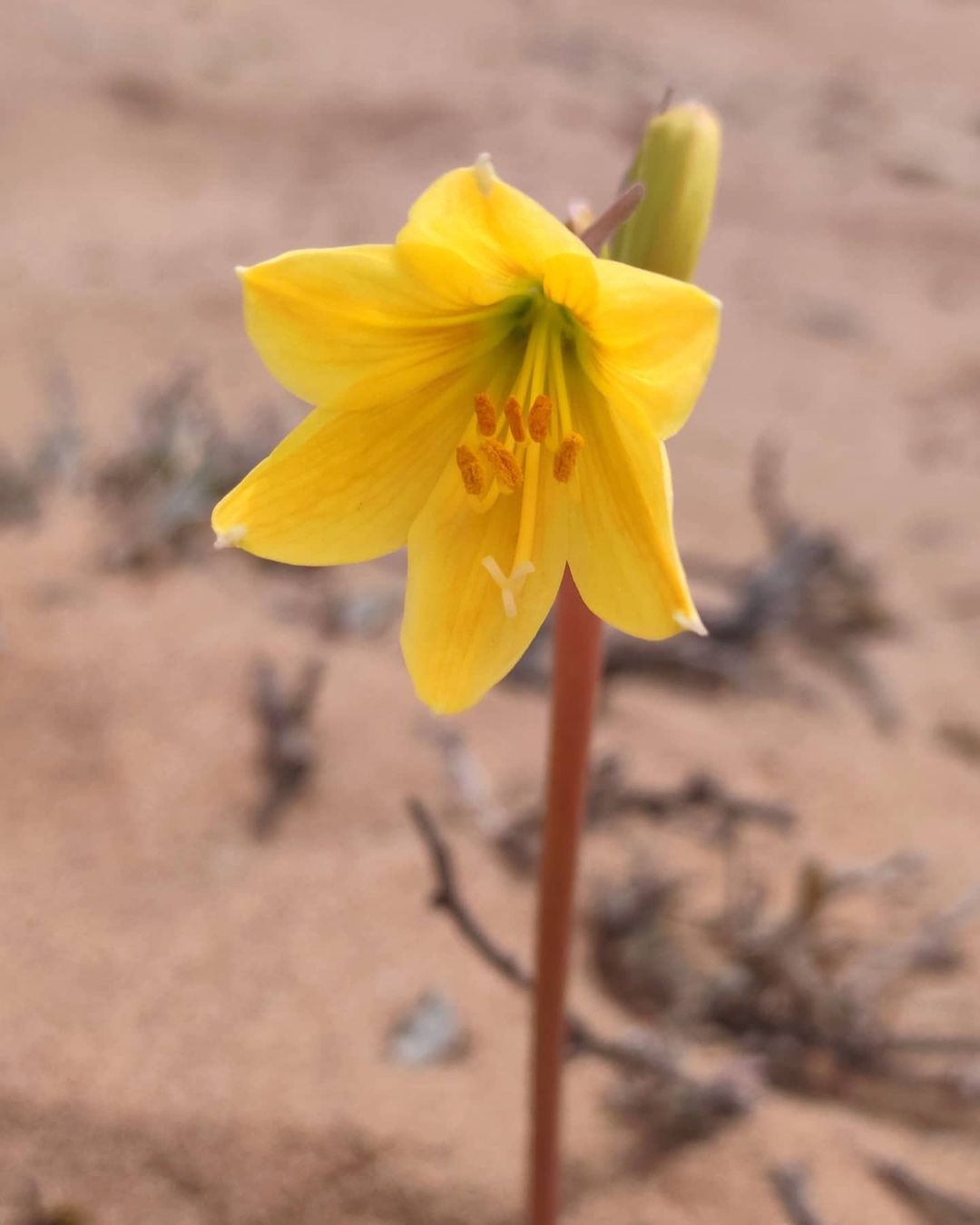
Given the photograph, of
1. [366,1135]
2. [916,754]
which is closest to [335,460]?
[366,1135]

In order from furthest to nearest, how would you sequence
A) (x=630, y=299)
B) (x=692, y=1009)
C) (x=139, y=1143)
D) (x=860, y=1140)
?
(x=692, y=1009) → (x=860, y=1140) → (x=139, y=1143) → (x=630, y=299)

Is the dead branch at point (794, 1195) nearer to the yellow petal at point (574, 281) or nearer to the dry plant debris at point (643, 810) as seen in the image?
the dry plant debris at point (643, 810)

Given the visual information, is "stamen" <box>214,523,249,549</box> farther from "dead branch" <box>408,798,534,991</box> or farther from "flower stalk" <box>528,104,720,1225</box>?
"dead branch" <box>408,798,534,991</box>

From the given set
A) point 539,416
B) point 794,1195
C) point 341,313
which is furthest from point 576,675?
point 794,1195

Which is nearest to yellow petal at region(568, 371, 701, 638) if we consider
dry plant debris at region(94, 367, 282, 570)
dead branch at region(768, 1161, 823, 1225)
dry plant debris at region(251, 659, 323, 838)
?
dead branch at region(768, 1161, 823, 1225)

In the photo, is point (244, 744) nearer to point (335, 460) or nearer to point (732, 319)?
point (335, 460)

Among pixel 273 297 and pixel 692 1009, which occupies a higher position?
pixel 273 297
